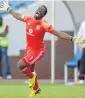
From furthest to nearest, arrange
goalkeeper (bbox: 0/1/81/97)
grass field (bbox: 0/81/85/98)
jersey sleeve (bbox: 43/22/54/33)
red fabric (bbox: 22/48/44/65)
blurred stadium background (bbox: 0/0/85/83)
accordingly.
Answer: blurred stadium background (bbox: 0/0/85/83) → grass field (bbox: 0/81/85/98) → red fabric (bbox: 22/48/44/65) → goalkeeper (bbox: 0/1/81/97) → jersey sleeve (bbox: 43/22/54/33)

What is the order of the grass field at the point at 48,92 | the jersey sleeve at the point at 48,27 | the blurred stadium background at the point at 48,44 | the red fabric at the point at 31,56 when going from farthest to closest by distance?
the blurred stadium background at the point at 48,44, the grass field at the point at 48,92, the red fabric at the point at 31,56, the jersey sleeve at the point at 48,27

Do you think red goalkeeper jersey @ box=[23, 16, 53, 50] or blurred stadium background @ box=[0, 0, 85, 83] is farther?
blurred stadium background @ box=[0, 0, 85, 83]

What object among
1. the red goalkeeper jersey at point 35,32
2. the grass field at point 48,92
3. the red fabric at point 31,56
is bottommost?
the grass field at point 48,92

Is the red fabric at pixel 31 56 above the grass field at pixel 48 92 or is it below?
above

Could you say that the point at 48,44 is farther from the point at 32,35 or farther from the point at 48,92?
the point at 32,35

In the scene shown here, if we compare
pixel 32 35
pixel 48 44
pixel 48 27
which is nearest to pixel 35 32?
pixel 32 35

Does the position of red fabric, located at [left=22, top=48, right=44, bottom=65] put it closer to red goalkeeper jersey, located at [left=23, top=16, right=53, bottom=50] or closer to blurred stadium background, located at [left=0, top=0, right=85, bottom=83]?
red goalkeeper jersey, located at [left=23, top=16, right=53, bottom=50]

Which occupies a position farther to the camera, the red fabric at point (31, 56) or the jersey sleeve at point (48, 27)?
the red fabric at point (31, 56)

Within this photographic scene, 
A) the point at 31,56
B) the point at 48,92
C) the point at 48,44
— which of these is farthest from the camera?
the point at 48,44

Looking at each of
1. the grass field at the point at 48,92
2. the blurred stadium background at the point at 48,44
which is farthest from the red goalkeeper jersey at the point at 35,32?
the blurred stadium background at the point at 48,44

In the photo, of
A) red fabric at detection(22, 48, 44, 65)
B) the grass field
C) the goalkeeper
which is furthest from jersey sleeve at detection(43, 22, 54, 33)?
the grass field

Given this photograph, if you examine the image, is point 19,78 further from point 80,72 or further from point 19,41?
point 80,72

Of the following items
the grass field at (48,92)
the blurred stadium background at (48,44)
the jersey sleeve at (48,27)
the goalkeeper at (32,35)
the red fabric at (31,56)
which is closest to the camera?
the jersey sleeve at (48,27)

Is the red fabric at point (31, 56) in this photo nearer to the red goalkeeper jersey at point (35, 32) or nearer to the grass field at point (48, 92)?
the red goalkeeper jersey at point (35, 32)
